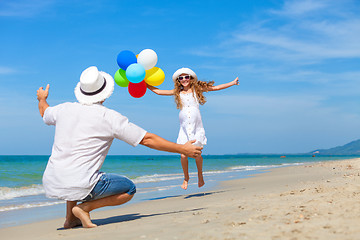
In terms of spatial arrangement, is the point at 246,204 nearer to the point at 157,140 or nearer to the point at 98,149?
the point at 157,140

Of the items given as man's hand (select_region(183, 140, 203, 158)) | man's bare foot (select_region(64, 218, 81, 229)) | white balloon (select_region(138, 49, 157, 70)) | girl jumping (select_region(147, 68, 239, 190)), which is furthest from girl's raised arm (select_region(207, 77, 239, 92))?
man's bare foot (select_region(64, 218, 81, 229))

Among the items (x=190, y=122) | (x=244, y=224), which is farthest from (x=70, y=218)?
(x=190, y=122)

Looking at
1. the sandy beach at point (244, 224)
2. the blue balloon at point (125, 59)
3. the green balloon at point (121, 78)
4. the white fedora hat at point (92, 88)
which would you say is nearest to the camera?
the sandy beach at point (244, 224)

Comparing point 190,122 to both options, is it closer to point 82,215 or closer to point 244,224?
point 82,215

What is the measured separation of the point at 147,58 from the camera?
6602 millimetres

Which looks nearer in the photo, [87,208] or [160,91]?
[87,208]

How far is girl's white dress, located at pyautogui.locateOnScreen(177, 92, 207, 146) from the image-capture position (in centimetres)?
683

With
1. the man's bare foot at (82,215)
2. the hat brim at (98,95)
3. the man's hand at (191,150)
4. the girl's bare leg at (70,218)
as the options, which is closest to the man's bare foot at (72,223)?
the girl's bare leg at (70,218)

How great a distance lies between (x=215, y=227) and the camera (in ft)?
10.7

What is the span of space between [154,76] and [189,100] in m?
0.76

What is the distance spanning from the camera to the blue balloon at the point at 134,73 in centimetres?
601

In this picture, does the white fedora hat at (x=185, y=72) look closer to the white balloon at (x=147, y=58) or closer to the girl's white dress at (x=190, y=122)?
the girl's white dress at (x=190, y=122)

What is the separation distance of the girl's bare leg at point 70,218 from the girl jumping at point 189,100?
3032 mm

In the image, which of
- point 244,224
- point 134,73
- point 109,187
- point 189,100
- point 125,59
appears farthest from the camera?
point 189,100
